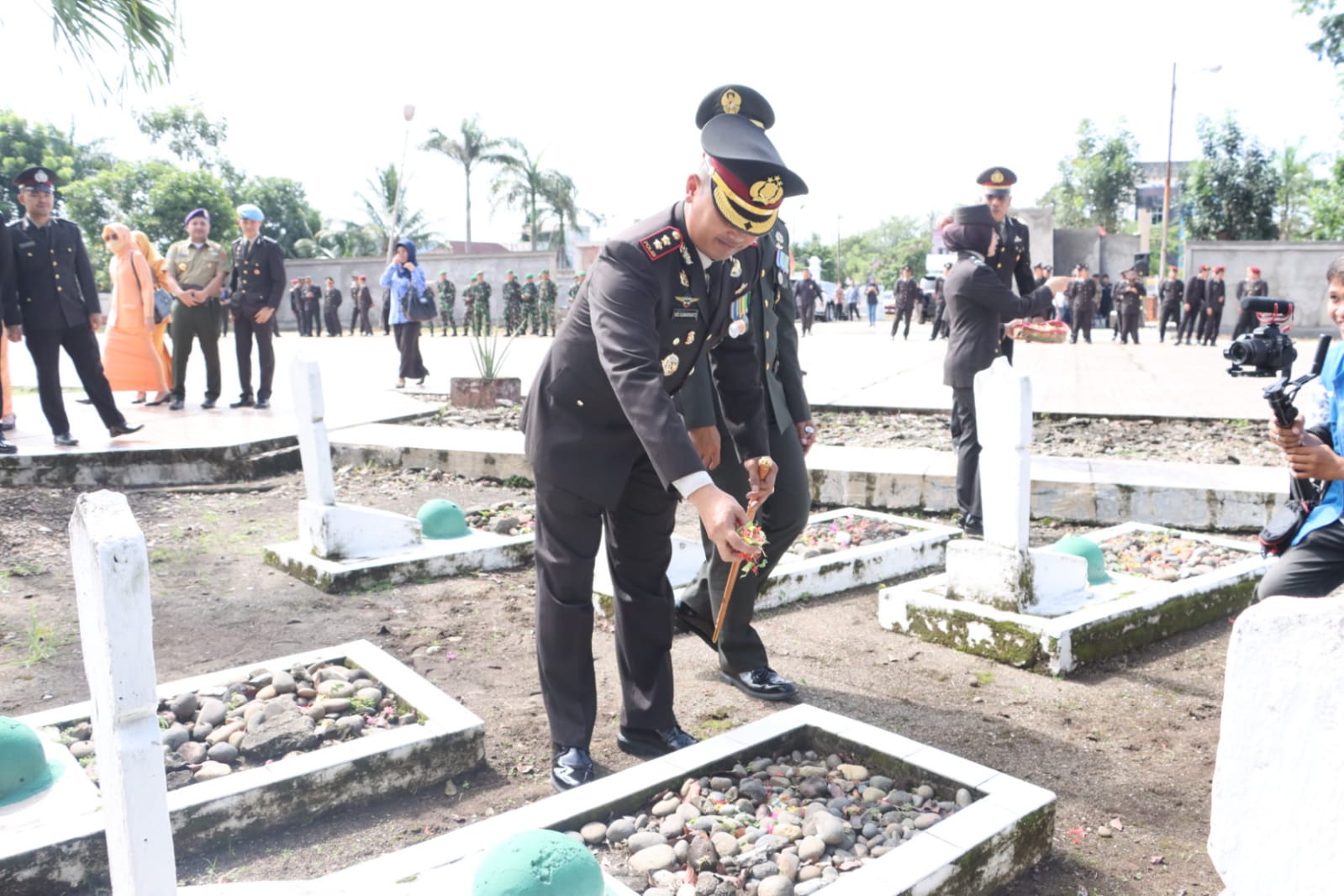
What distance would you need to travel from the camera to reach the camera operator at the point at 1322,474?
9.27ft

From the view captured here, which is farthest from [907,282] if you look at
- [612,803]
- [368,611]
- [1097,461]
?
[612,803]

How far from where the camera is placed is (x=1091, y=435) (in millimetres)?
8219

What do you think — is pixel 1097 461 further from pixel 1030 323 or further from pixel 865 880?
pixel 865 880

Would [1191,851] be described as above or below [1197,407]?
below

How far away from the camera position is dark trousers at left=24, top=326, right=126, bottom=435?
23.5 ft

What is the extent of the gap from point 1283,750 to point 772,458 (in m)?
2.43

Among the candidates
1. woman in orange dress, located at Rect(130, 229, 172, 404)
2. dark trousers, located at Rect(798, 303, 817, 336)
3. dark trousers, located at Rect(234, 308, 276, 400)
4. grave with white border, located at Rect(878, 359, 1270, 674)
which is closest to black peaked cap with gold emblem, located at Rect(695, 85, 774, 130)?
grave with white border, located at Rect(878, 359, 1270, 674)

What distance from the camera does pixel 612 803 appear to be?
100 inches

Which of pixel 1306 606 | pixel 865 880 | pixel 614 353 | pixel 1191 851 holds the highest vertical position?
pixel 614 353

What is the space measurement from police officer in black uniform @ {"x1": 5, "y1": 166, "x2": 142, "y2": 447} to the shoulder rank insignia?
239 inches

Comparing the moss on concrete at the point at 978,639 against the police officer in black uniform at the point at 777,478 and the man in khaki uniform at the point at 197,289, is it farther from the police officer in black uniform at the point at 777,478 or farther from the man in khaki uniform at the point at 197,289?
the man in khaki uniform at the point at 197,289

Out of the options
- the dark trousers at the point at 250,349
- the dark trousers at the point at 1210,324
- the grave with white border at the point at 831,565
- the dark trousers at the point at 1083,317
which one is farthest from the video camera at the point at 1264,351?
the dark trousers at the point at 1210,324

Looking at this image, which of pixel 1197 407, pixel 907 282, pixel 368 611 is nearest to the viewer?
pixel 368 611

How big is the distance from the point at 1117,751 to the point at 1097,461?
3.74 m
